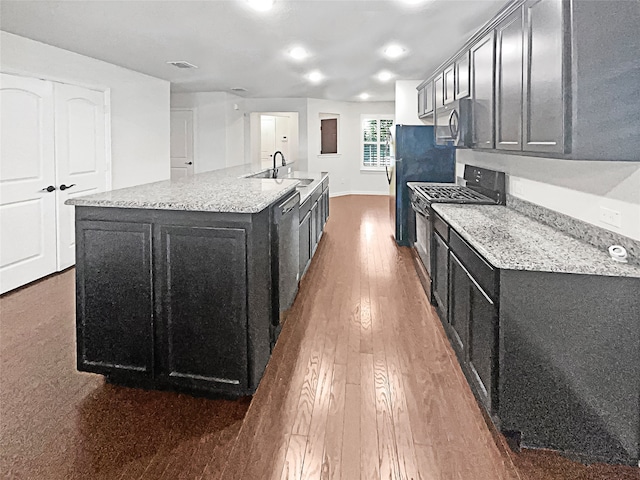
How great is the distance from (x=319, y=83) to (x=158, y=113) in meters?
2.65

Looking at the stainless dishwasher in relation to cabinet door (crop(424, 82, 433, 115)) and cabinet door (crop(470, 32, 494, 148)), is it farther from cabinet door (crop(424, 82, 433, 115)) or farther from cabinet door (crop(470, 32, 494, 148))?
cabinet door (crop(424, 82, 433, 115))

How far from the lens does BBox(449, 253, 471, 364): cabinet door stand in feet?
8.20

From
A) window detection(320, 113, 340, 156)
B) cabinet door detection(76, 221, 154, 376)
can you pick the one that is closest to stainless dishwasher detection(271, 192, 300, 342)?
cabinet door detection(76, 221, 154, 376)

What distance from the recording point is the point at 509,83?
255cm

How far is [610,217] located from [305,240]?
2.68 meters

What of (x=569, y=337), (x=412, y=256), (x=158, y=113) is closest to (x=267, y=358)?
(x=569, y=337)

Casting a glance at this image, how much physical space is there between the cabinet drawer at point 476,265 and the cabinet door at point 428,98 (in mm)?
2711

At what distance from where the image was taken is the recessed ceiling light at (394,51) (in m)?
4.74

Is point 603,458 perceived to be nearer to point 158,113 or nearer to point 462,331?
point 462,331

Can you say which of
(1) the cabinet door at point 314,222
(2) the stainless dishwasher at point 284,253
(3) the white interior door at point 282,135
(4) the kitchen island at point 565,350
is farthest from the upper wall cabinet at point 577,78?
(3) the white interior door at point 282,135

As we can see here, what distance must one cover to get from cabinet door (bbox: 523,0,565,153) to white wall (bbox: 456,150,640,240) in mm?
304

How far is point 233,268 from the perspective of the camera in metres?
2.31

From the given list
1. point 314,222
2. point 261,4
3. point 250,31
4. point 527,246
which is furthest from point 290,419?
point 250,31

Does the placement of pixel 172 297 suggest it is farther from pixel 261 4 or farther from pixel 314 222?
pixel 314 222
